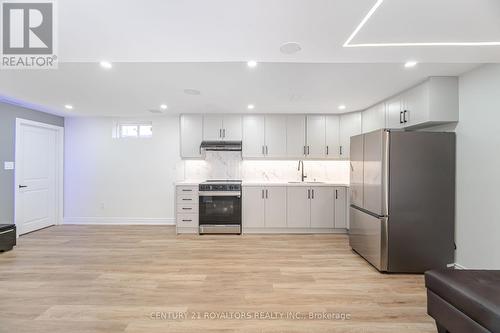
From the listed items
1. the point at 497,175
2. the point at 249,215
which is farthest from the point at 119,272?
the point at 497,175

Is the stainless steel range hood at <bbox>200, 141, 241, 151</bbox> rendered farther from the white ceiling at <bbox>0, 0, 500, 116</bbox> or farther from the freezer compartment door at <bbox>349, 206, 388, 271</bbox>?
the freezer compartment door at <bbox>349, 206, 388, 271</bbox>

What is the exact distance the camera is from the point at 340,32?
1777 mm

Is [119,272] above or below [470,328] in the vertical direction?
below

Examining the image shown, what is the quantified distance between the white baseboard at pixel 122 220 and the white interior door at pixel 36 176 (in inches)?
15.5

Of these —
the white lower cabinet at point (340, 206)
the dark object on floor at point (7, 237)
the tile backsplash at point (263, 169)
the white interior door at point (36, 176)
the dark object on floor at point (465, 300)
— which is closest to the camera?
the dark object on floor at point (465, 300)

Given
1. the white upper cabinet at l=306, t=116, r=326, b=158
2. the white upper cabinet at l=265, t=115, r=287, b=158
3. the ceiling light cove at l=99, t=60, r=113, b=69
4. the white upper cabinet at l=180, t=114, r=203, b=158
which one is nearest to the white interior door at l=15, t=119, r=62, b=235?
the white upper cabinet at l=180, t=114, r=203, b=158

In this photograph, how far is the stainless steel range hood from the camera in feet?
15.6

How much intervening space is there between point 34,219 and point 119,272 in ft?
10.5

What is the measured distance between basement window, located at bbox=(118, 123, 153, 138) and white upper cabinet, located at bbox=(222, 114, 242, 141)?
1768 millimetres

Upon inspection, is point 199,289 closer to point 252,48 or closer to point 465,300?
point 465,300

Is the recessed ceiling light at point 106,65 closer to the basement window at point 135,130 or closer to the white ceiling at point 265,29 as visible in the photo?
the white ceiling at point 265,29

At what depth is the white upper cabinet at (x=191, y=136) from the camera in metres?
4.86

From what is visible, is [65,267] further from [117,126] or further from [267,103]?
[267,103]

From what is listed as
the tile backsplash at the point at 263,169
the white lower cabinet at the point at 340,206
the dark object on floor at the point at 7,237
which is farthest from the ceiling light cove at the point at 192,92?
the dark object on floor at the point at 7,237
